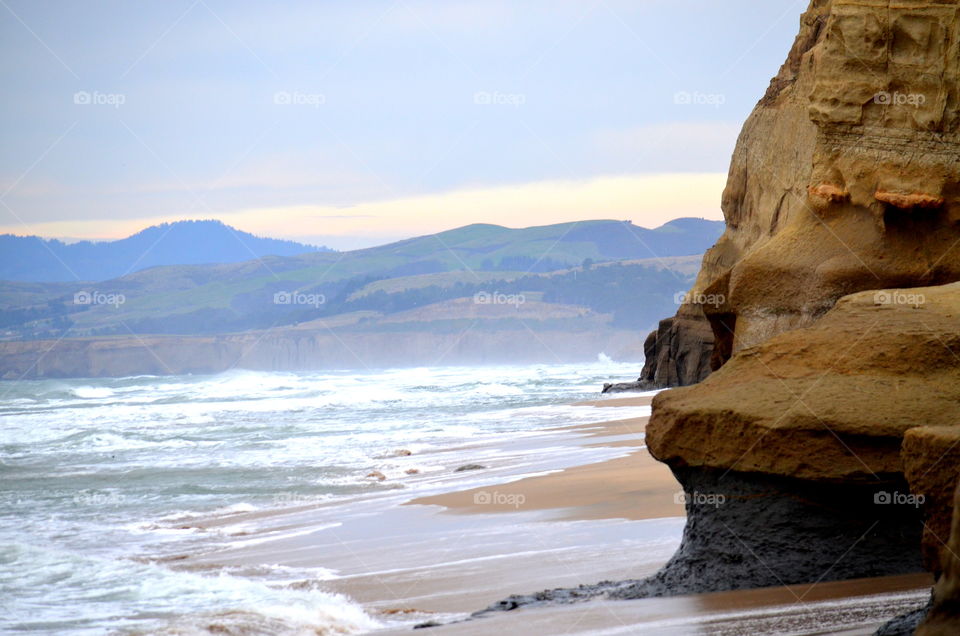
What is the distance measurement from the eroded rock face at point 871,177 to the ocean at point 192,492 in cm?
241

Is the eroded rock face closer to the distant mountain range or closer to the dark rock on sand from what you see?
the dark rock on sand

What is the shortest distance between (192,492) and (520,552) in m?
7.82

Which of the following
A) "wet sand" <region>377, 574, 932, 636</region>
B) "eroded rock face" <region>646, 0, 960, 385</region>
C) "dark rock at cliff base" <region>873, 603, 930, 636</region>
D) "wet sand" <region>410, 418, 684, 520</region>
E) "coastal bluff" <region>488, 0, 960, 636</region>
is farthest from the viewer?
"wet sand" <region>410, 418, 684, 520</region>

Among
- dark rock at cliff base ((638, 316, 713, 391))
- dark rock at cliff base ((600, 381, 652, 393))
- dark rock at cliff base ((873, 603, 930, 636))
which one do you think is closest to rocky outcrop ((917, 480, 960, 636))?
dark rock at cliff base ((873, 603, 930, 636))

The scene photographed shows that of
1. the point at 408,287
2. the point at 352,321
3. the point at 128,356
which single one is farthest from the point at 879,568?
the point at 408,287

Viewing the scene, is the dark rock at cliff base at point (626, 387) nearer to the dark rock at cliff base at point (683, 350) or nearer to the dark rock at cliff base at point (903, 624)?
the dark rock at cliff base at point (683, 350)

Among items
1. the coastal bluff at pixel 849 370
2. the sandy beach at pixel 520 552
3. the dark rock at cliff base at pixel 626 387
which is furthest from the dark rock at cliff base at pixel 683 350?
the coastal bluff at pixel 849 370

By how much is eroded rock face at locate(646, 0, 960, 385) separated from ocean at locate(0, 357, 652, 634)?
2411 mm

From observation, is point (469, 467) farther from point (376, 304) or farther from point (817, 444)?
point (376, 304)

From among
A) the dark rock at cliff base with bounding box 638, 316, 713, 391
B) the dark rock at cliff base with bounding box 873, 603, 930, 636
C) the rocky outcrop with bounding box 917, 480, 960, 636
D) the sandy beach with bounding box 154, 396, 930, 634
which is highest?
the dark rock at cliff base with bounding box 638, 316, 713, 391

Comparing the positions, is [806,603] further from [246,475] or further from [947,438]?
[246,475]

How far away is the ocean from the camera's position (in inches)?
268

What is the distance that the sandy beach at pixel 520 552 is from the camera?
4617 millimetres

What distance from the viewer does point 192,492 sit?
14.0 meters
